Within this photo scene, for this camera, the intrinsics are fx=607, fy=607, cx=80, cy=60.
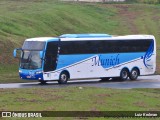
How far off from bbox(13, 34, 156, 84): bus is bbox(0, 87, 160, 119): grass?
8550 millimetres

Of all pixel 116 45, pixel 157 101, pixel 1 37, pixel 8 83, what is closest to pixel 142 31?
pixel 1 37

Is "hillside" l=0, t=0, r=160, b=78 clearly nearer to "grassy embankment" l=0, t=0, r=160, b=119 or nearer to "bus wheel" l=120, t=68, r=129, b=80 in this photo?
"grassy embankment" l=0, t=0, r=160, b=119

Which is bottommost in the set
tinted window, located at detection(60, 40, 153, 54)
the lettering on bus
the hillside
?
the lettering on bus

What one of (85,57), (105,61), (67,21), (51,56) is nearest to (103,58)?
(105,61)

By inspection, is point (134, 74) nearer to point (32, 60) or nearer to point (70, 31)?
point (32, 60)

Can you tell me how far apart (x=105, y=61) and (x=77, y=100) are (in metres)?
15.9

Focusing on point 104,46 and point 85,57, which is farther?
point 104,46

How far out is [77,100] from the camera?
23.3 meters

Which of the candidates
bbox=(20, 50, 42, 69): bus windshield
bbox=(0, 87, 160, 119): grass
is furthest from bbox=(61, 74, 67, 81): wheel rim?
bbox=(0, 87, 160, 119): grass

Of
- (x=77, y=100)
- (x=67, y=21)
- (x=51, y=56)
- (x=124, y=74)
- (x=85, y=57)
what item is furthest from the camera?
(x=67, y=21)

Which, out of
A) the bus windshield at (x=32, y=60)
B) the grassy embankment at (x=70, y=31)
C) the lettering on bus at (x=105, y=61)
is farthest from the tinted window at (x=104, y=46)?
the grassy embankment at (x=70, y=31)

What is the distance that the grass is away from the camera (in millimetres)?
21166

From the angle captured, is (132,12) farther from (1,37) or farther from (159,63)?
(1,37)

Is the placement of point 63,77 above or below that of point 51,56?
below
